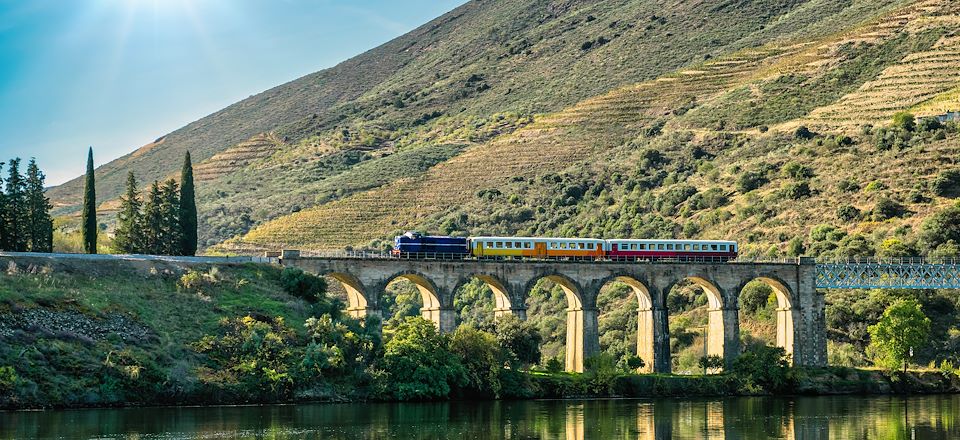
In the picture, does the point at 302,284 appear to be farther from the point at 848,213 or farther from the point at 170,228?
the point at 848,213

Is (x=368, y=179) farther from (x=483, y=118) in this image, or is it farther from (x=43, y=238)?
(x=43, y=238)

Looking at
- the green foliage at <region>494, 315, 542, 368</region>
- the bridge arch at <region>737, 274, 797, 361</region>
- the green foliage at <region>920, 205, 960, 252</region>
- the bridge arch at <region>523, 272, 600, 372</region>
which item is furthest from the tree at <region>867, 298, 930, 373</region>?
the green foliage at <region>494, 315, 542, 368</region>

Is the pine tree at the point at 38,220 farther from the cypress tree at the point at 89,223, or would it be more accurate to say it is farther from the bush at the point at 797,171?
the bush at the point at 797,171

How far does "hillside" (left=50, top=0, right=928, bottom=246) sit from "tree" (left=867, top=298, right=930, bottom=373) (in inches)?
2316

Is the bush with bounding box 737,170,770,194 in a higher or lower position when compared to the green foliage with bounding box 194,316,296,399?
higher

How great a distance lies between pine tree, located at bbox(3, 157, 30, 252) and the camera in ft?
247

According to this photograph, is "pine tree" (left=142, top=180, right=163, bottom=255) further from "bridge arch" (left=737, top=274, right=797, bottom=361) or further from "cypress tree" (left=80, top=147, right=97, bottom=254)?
"bridge arch" (left=737, top=274, right=797, bottom=361)

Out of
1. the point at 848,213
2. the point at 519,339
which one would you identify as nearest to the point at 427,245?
the point at 519,339

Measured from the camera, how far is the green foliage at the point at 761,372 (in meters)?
76.8

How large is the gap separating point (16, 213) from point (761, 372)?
154ft

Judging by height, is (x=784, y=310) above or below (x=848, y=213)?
below

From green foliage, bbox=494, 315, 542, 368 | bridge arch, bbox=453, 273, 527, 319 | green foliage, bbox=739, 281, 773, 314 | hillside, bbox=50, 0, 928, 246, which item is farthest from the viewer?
hillside, bbox=50, 0, 928, 246

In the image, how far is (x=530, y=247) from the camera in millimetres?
80312

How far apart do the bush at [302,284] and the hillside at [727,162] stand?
4083 cm
